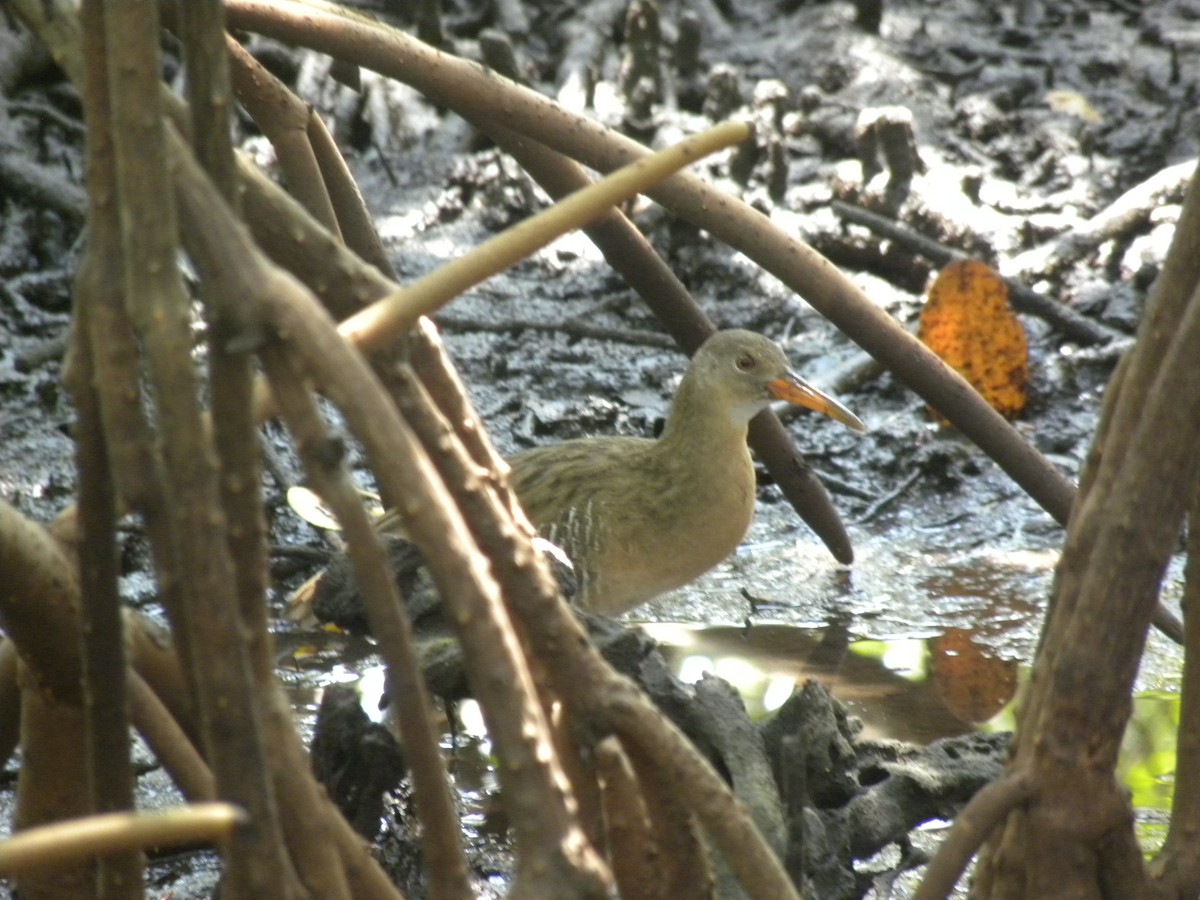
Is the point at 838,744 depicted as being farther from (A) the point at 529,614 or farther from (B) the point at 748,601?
(B) the point at 748,601

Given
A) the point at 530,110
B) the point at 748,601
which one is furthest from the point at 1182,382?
the point at 748,601

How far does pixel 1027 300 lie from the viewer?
20.6ft

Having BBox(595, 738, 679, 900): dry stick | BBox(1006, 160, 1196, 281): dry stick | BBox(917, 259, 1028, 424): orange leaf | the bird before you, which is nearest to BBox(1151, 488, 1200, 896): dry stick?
BBox(595, 738, 679, 900): dry stick

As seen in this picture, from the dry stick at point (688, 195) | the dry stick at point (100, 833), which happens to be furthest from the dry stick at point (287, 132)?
→ the dry stick at point (100, 833)

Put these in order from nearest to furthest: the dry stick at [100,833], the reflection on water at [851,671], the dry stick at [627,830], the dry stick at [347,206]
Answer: the dry stick at [100,833] → the dry stick at [627,830] → the dry stick at [347,206] → the reflection on water at [851,671]

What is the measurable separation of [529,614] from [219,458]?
38cm

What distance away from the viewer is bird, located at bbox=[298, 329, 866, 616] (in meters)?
4.62

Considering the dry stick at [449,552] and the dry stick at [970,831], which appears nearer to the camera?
the dry stick at [449,552]

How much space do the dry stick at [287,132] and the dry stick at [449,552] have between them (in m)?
1.82

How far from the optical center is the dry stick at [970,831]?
2127 mm

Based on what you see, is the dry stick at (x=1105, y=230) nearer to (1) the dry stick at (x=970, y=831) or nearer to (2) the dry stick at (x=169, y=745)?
(1) the dry stick at (x=970, y=831)

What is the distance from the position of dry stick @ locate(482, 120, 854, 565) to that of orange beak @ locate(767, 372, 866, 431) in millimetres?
142

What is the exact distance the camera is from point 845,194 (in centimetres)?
689

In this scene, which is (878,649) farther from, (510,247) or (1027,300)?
(510,247)
